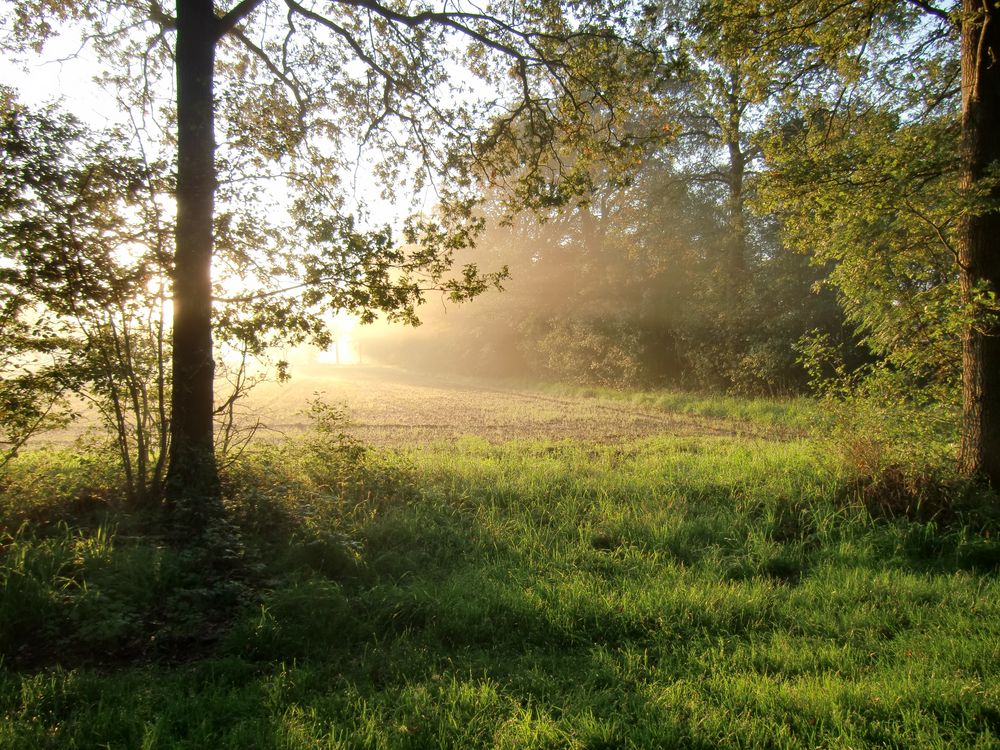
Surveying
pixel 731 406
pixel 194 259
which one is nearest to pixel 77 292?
pixel 194 259

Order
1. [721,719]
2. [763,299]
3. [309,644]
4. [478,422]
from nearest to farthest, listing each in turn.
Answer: [721,719] → [309,644] → [478,422] → [763,299]

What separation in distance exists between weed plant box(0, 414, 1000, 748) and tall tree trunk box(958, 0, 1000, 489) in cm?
74

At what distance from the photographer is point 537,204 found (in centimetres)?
745

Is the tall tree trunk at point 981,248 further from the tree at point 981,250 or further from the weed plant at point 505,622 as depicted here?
the weed plant at point 505,622

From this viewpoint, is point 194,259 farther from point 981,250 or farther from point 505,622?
point 981,250

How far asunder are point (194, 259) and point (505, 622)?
16.7 feet

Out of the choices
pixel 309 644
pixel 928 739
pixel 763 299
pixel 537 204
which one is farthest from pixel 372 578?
pixel 763 299

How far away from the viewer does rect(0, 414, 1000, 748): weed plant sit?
296 centimetres

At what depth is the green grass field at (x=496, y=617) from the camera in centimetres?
297

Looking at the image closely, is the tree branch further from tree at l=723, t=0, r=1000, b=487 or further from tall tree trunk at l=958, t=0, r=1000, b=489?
tall tree trunk at l=958, t=0, r=1000, b=489

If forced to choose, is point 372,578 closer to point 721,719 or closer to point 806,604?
point 721,719

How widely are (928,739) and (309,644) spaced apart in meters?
3.78

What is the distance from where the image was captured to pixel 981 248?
6141mm

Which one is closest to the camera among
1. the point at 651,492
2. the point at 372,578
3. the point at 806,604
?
the point at 806,604
